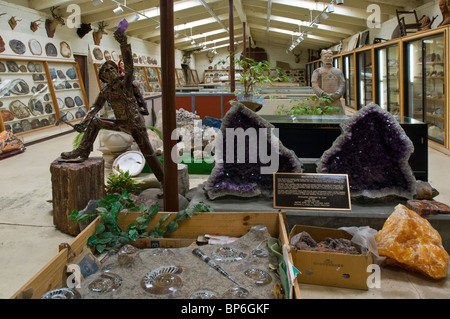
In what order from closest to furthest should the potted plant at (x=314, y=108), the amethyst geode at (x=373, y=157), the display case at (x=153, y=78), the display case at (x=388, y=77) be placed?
the amethyst geode at (x=373, y=157)
the potted plant at (x=314, y=108)
the display case at (x=388, y=77)
the display case at (x=153, y=78)

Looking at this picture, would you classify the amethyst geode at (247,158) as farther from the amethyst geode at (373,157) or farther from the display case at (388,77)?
the display case at (388,77)

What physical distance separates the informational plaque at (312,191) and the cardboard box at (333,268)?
591 mm

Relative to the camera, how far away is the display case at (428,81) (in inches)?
263

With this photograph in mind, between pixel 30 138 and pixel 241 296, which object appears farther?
pixel 30 138

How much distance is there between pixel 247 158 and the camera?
325 centimetres

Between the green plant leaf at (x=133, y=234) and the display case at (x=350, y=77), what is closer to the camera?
the green plant leaf at (x=133, y=234)

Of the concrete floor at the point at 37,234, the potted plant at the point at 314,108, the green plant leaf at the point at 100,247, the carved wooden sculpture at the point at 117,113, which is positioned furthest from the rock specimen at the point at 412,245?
the potted plant at the point at 314,108

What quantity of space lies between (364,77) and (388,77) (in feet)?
7.52

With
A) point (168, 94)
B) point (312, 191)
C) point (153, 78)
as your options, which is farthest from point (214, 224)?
point (153, 78)

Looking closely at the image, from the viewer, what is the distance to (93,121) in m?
3.66

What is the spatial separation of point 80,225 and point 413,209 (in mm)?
2553

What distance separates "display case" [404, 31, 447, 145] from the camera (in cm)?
667

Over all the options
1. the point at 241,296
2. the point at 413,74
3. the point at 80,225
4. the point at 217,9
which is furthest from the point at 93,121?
the point at 217,9
